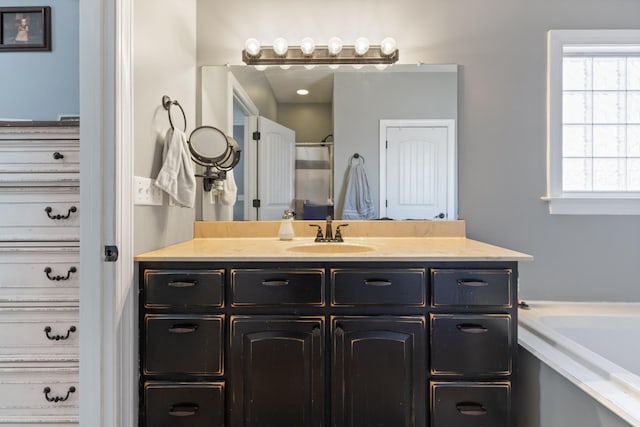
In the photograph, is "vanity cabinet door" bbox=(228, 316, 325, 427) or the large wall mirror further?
the large wall mirror

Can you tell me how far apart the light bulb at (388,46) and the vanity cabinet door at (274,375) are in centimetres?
164

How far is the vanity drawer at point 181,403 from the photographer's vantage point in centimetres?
132

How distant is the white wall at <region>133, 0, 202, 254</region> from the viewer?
1.38m

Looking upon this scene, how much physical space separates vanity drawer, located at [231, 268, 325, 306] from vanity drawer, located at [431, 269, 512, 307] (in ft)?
1.56

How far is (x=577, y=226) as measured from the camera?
201 cm

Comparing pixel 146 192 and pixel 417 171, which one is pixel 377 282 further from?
pixel 146 192

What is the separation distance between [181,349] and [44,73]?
1584mm

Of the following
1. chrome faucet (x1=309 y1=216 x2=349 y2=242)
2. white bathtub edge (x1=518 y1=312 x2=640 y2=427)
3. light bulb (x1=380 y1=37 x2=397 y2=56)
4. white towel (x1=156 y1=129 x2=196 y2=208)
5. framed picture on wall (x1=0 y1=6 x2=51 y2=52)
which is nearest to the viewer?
white bathtub edge (x1=518 y1=312 x2=640 y2=427)

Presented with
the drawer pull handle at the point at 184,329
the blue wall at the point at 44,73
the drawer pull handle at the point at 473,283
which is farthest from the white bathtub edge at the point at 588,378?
the blue wall at the point at 44,73

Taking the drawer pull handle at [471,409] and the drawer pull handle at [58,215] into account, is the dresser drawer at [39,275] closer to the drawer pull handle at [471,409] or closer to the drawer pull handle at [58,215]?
the drawer pull handle at [58,215]

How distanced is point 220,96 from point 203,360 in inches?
60.0

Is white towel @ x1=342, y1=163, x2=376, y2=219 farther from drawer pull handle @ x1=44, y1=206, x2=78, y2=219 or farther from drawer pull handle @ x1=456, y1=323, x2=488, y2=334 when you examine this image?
drawer pull handle @ x1=44, y1=206, x2=78, y2=219

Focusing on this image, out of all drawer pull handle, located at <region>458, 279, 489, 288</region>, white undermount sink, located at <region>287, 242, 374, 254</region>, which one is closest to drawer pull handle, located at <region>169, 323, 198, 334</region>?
white undermount sink, located at <region>287, 242, 374, 254</region>

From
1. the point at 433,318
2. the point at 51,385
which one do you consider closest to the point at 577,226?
the point at 433,318
